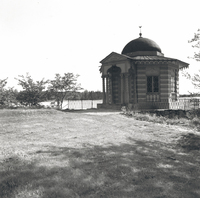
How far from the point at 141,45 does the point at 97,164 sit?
58.5 ft

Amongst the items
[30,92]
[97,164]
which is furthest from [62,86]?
[97,164]

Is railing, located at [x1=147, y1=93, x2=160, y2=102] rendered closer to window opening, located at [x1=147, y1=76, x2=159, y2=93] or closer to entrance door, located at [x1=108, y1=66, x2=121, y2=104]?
window opening, located at [x1=147, y1=76, x2=159, y2=93]

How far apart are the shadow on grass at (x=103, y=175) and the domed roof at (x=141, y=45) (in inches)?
639

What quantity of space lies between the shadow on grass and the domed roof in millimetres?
16224

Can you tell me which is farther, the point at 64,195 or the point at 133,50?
the point at 133,50

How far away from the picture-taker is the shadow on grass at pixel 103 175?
11.4 feet

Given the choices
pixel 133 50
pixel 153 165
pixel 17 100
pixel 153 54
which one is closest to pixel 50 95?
pixel 17 100

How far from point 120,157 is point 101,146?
1123mm

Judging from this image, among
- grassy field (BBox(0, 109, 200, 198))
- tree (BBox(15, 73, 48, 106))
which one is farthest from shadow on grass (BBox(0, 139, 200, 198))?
tree (BBox(15, 73, 48, 106))

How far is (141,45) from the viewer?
2052 cm

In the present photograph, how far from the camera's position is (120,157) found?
17.4 ft

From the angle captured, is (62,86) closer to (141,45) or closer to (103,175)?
(141,45)

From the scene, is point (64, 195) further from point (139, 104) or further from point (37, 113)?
point (139, 104)

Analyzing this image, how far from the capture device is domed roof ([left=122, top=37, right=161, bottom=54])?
67.1 ft
